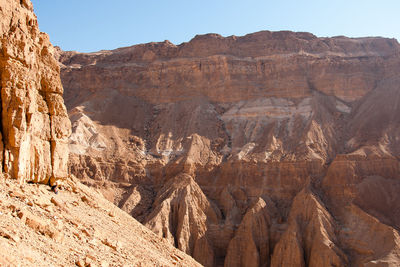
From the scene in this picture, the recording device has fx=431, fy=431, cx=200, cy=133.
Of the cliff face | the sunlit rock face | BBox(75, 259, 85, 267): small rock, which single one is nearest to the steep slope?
BBox(75, 259, 85, 267): small rock

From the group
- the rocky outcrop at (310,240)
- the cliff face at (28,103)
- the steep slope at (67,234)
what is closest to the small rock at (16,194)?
the steep slope at (67,234)

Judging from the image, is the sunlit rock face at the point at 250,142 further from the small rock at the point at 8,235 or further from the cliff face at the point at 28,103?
the small rock at the point at 8,235

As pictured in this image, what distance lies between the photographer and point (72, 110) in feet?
166

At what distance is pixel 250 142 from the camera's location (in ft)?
156

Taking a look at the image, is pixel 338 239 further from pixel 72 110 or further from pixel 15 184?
pixel 72 110

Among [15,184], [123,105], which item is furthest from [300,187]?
[15,184]

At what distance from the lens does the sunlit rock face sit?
1432 inches

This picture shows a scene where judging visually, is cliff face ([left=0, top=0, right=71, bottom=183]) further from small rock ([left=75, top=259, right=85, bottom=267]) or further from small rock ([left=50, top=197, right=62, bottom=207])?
small rock ([left=75, top=259, right=85, bottom=267])

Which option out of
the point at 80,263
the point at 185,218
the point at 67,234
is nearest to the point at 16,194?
the point at 67,234

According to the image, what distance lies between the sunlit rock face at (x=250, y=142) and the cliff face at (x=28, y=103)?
21.4 m

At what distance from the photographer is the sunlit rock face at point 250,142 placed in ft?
119

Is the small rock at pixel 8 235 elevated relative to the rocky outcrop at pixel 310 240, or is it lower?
elevated

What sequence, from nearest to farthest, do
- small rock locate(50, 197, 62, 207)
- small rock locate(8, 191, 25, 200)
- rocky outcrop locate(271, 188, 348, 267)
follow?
1. small rock locate(8, 191, 25, 200)
2. small rock locate(50, 197, 62, 207)
3. rocky outcrop locate(271, 188, 348, 267)

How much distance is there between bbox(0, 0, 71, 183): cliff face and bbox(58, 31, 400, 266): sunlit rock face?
2144 centimetres
